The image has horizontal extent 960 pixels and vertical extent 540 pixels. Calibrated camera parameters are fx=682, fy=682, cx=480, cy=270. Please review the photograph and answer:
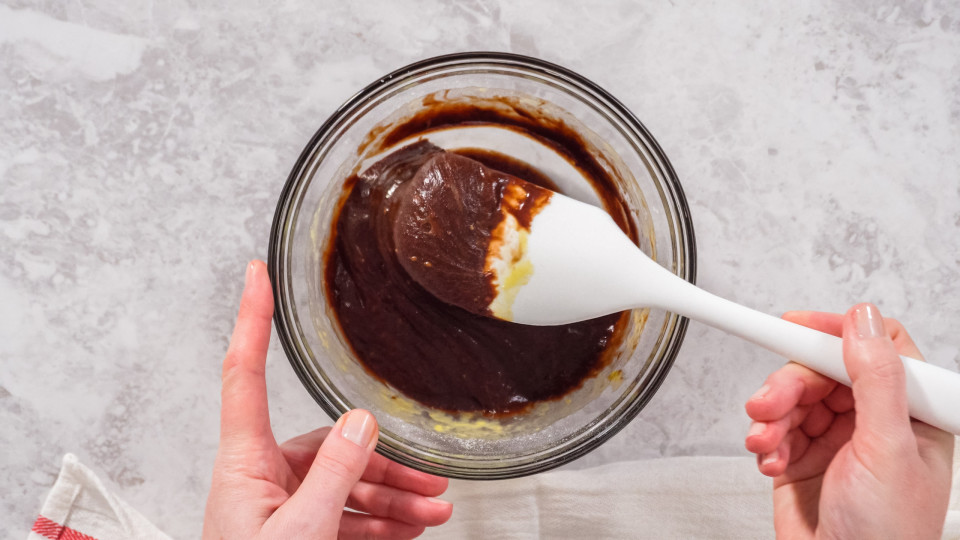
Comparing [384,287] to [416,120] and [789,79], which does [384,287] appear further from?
[789,79]

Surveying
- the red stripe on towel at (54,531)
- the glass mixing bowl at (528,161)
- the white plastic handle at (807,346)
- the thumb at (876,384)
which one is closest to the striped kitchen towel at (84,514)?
the red stripe on towel at (54,531)

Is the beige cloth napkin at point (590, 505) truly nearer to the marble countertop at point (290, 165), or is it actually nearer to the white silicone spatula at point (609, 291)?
the marble countertop at point (290, 165)

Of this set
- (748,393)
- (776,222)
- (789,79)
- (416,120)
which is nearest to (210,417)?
(416,120)

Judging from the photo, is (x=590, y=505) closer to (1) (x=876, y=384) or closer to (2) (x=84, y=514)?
(1) (x=876, y=384)

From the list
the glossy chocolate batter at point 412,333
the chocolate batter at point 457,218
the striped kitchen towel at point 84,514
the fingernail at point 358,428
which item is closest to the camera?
the fingernail at point 358,428

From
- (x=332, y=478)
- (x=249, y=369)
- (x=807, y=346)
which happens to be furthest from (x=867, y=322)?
(x=249, y=369)

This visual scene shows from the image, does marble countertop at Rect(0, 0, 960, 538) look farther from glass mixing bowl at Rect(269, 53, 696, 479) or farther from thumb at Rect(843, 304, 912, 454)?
thumb at Rect(843, 304, 912, 454)
